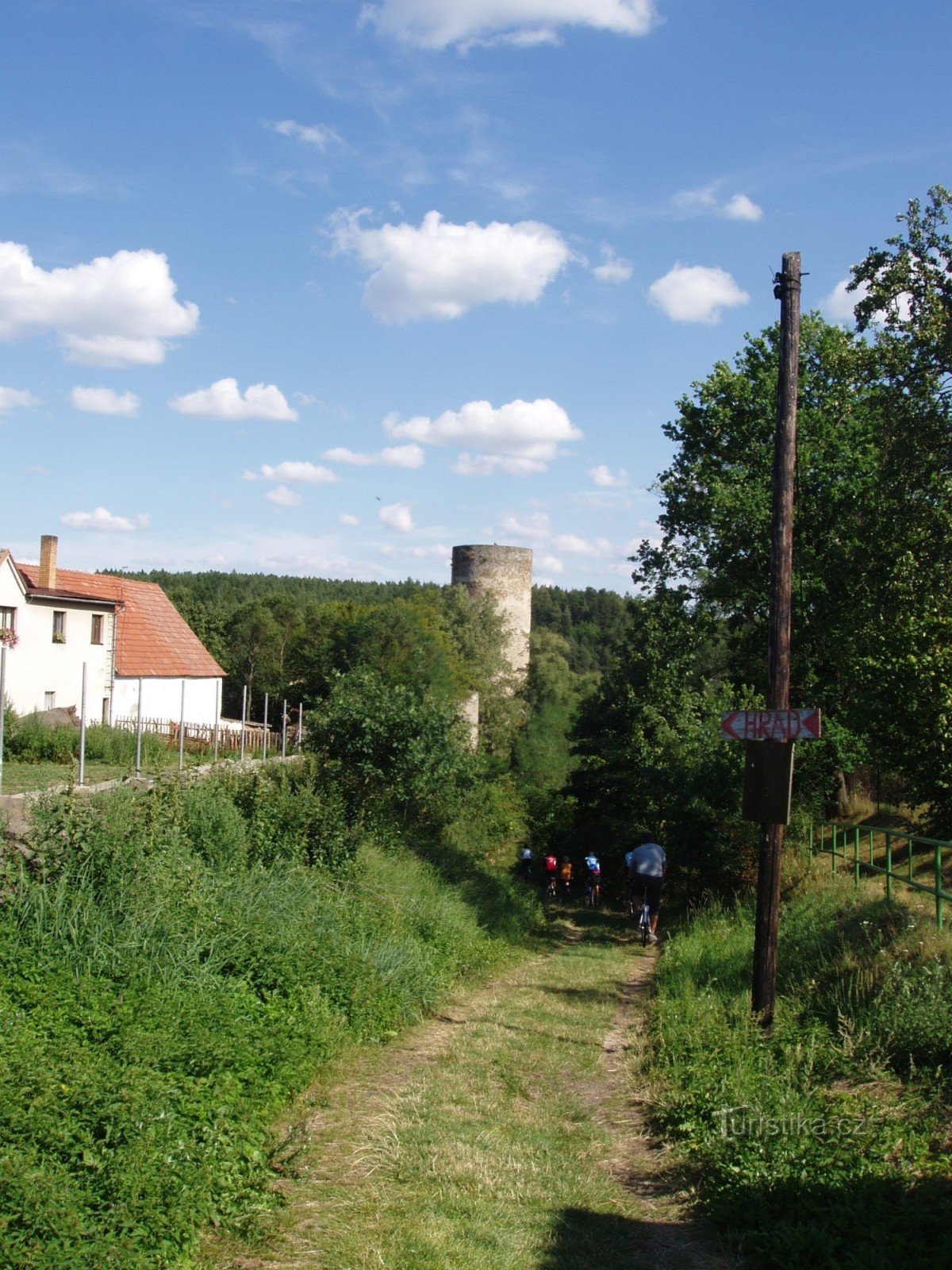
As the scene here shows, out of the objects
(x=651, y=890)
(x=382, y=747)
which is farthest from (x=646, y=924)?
(x=382, y=747)

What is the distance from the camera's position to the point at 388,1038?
9.45 meters

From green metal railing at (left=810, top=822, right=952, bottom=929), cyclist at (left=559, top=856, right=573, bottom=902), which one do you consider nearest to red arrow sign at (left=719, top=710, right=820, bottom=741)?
green metal railing at (left=810, top=822, right=952, bottom=929)

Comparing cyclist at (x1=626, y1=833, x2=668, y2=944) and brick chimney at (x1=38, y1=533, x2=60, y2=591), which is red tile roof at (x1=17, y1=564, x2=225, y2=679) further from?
cyclist at (x1=626, y1=833, x2=668, y2=944)

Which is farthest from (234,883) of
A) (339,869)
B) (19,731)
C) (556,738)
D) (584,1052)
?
(556,738)

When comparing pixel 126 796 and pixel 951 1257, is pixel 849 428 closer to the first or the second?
pixel 126 796

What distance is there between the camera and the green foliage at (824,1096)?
5176 millimetres

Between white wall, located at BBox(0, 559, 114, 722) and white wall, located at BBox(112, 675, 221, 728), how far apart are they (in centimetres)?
76

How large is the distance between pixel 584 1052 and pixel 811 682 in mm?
15985

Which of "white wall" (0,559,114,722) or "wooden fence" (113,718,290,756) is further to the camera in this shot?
"white wall" (0,559,114,722)

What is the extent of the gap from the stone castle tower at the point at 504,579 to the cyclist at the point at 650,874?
4154 centimetres

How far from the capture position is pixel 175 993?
7320 mm

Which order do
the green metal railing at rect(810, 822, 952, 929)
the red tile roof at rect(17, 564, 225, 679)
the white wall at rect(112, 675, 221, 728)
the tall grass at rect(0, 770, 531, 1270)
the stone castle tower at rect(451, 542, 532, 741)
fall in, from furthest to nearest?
the stone castle tower at rect(451, 542, 532, 741) < the white wall at rect(112, 675, 221, 728) < the red tile roof at rect(17, 564, 225, 679) < the green metal railing at rect(810, 822, 952, 929) < the tall grass at rect(0, 770, 531, 1270)

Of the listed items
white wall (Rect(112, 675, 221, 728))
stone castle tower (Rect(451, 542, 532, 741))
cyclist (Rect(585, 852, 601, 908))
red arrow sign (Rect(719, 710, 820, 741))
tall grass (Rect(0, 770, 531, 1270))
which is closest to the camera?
tall grass (Rect(0, 770, 531, 1270))

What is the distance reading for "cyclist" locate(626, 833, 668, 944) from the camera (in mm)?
16188
